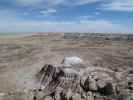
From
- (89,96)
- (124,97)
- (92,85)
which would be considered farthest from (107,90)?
(124,97)

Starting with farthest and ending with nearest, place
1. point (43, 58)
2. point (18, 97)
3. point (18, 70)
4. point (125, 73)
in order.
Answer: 1. point (43, 58)
2. point (18, 70)
3. point (125, 73)
4. point (18, 97)

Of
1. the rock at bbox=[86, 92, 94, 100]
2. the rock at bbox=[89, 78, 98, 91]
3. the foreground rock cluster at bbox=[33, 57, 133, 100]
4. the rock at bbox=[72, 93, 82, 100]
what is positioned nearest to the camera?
the rock at bbox=[72, 93, 82, 100]

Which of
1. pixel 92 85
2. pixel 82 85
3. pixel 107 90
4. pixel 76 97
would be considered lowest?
pixel 76 97

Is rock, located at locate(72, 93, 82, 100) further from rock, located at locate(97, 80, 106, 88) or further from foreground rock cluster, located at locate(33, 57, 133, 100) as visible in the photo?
rock, located at locate(97, 80, 106, 88)

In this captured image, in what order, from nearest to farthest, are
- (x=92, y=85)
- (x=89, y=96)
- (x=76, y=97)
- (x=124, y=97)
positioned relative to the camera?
(x=124, y=97) → (x=76, y=97) → (x=89, y=96) → (x=92, y=85)

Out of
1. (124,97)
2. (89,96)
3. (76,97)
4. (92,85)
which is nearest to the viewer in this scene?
(124,97)

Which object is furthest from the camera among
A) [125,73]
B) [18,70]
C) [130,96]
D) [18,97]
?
[18,70]

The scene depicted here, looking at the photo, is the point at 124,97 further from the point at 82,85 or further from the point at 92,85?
the point at 82,85

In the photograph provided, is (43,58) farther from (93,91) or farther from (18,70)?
(93,91)

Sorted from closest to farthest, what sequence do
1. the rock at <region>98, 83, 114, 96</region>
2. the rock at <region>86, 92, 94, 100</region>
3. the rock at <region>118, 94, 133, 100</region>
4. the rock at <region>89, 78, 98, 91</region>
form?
the rock at <region>118, 94, 133, 100</region> → the rock at <region>86, 92, 94, 100</region> → the rock at <region>98, 83, 114, 96</region> → the rock at <region>89, 78, 98, 91</region>

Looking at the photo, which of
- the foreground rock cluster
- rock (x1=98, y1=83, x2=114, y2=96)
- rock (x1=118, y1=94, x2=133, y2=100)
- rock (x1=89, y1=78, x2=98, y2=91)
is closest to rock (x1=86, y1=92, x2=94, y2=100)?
the foreground rock cluster

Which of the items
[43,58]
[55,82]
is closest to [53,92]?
[55,82]
